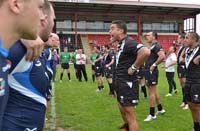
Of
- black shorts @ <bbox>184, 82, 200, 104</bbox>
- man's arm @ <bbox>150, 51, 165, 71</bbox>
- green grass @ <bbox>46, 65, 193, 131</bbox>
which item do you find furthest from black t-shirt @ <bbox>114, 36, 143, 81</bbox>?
man's arm @ <bbox>150, 51, 165, 71</bbox>

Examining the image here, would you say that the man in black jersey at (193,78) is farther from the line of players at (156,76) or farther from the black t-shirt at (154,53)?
the black t-shirt at (154,53)

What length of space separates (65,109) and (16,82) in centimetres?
766

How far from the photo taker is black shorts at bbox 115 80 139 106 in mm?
5820

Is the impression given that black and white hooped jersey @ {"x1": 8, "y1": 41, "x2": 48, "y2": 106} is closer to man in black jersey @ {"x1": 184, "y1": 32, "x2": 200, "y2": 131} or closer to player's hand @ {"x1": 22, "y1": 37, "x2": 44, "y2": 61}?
player's hand @ {"x1": 22, "y1": 37, "x2": 44, "y2": 61}

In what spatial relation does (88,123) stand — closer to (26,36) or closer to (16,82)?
(16,82)

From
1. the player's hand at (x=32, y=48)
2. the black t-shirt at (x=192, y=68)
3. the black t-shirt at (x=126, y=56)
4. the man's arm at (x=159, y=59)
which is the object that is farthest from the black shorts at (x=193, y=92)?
the player's hand at (x=32, y=48)

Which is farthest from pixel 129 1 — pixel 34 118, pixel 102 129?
pixel 34 118

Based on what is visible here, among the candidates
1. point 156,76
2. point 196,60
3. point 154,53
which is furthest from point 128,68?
point 156,76

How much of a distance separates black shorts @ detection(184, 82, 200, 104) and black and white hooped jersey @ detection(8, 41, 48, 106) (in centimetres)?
431

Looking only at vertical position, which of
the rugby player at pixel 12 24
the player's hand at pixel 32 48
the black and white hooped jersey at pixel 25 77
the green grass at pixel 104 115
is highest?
the rugby player at pixel 12 24

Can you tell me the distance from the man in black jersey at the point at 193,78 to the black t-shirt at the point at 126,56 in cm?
130

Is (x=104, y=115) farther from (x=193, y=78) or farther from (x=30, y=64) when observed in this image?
(x=30, y=64)

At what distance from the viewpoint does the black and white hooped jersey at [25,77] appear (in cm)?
237

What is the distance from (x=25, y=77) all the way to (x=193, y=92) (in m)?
4.58
